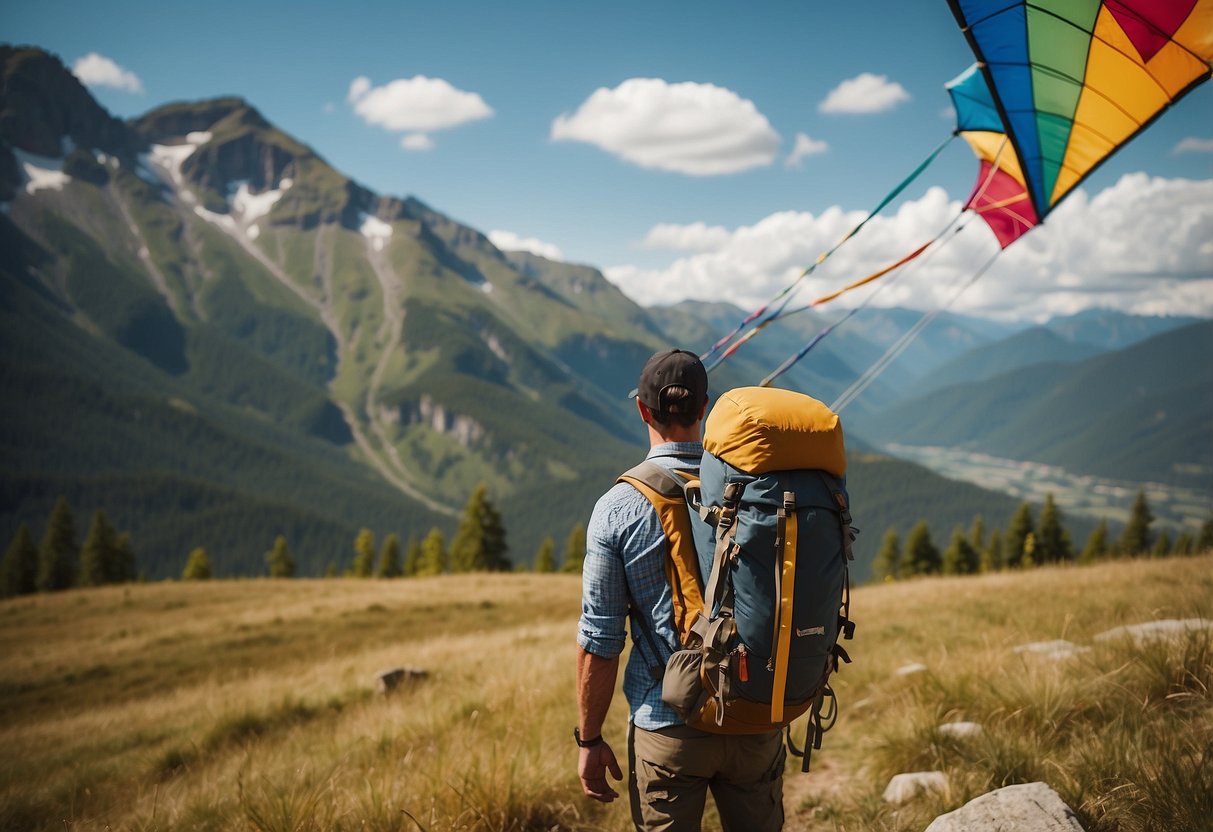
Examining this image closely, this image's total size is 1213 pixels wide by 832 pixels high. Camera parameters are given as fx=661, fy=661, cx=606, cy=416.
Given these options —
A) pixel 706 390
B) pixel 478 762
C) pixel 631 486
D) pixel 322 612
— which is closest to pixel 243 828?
pixel 478 762

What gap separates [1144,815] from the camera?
11.2ft

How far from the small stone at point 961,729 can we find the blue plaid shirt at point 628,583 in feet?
10.6

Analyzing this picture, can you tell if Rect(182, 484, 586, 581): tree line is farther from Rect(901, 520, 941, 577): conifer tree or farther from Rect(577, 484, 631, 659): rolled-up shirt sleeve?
Rect(577, 484, 631, 659): rolled-up shirt sleeve

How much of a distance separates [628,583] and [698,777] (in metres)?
0.91

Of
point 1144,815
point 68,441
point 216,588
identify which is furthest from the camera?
point 68,441

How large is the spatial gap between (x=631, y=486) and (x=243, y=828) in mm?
3547

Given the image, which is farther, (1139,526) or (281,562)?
(281,562)

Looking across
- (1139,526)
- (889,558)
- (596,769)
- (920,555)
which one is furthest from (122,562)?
(1139,526)

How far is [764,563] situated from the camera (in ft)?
8.52

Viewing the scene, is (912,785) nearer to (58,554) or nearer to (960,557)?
(960,557)

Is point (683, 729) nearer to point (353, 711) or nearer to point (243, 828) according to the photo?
point (243, 828)

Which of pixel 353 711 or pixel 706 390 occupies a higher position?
pixel 706 390

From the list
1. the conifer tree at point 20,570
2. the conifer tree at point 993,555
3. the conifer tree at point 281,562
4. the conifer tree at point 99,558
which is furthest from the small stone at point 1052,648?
the conifer tree at point 20,570

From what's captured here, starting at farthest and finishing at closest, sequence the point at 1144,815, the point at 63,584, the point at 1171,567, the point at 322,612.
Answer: the point at 63,584, the point at 322,612, the point at 1171,567, the point at 1144,815
